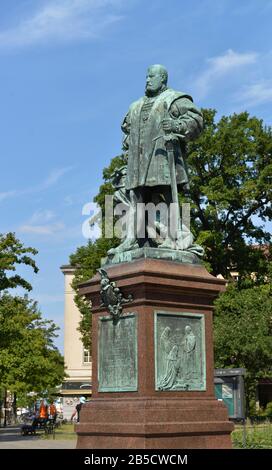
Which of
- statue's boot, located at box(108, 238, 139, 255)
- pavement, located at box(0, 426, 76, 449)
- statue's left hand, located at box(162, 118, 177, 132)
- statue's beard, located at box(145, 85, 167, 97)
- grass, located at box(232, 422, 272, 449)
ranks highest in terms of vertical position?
statue's beard, located at box(145, 85, 167, 97)

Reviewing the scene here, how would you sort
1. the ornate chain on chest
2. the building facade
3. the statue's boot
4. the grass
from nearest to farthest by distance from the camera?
the statue's boot → the ornate chain on chest → the grass → the building facade

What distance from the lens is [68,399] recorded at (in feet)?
224

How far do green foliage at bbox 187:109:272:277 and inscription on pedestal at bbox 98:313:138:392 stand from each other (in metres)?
24.7

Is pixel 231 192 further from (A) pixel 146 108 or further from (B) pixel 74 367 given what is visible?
(B) pixel 74 367

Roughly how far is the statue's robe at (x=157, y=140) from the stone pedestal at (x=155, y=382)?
1394 mm

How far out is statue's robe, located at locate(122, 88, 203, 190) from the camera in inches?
422

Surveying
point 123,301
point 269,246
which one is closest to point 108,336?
point 123,301

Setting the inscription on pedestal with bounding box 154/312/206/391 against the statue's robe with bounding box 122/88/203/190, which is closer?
the inscription on pedestal with bounding box 154/312/206/391

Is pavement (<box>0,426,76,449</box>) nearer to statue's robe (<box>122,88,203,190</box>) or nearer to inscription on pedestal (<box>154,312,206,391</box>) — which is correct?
inscription on pedestal (<box>154,312,206,391</box>)

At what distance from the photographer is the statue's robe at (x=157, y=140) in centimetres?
1071

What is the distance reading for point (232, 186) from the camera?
35.6 meters

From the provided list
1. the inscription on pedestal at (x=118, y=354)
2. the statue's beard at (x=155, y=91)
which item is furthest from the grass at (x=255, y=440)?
the statue's beard at (x=155, y=91)

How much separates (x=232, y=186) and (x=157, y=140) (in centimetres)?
2519

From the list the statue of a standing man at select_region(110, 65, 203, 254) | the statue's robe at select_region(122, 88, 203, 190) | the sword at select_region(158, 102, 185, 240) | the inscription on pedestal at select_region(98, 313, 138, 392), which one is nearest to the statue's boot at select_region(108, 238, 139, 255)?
the statue of a standing man at select_region(110, 65, 203, 254)
